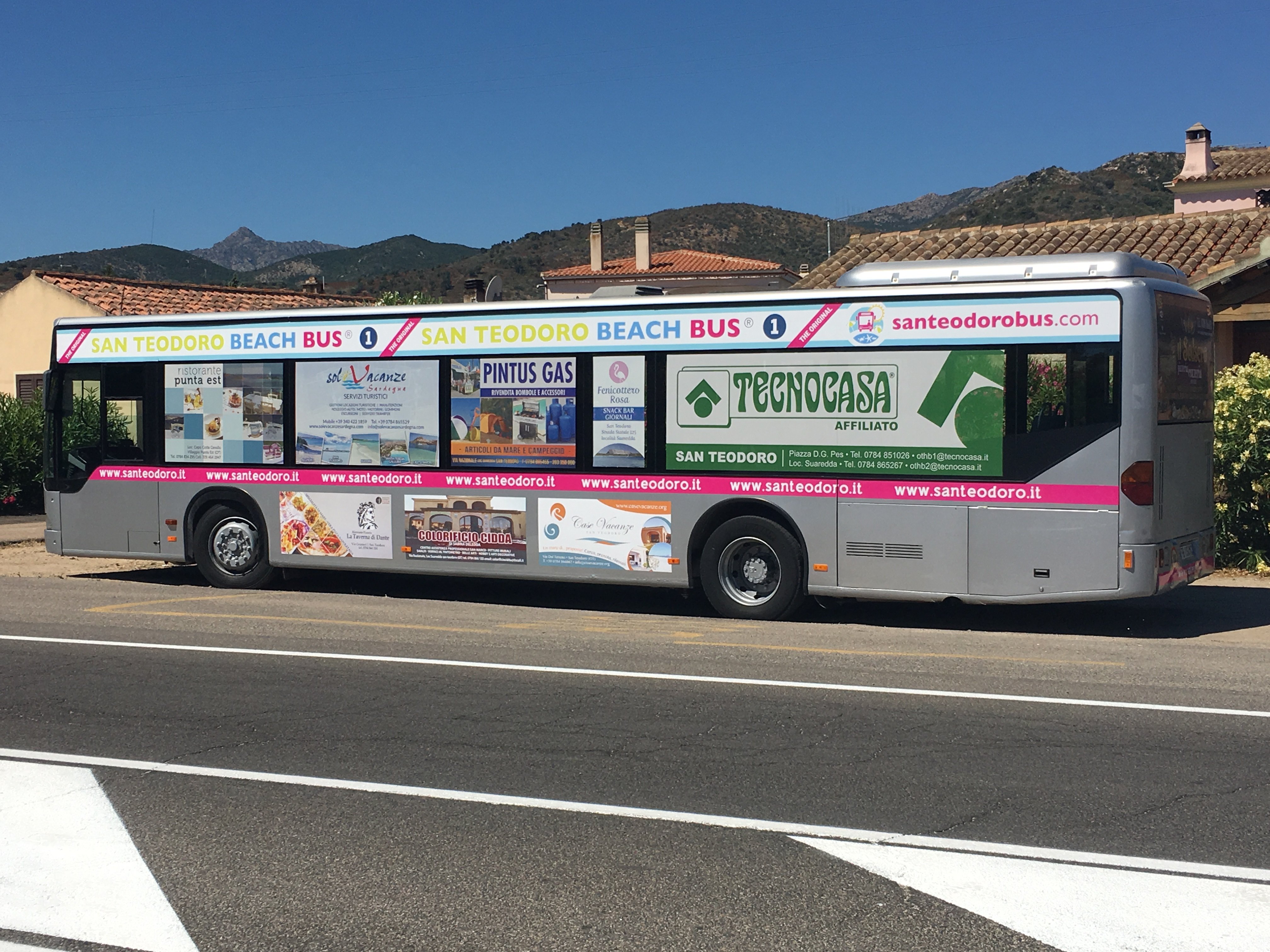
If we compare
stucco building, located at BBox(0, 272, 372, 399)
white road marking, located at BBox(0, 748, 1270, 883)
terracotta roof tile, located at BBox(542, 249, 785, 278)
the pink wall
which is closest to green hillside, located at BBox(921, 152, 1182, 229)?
terracotta roof tile, located at BBox(542, 249, 785, 278)

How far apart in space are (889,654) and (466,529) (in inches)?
189

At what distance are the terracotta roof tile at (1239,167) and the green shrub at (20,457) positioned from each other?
36932 millimetres

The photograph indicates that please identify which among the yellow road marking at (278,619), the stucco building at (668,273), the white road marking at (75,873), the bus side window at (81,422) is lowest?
the yellow road marking at (278,619)

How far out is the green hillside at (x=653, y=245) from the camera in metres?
92.3

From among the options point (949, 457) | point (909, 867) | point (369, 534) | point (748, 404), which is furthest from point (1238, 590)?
point (909, 867)

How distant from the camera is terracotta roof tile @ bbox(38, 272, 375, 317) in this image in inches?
1185

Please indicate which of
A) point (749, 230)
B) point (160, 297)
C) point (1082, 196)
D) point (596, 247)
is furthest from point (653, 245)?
point (160, 297)

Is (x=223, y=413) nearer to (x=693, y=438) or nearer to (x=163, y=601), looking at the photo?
(x=163, y=601)

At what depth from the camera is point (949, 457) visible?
36.4 ft

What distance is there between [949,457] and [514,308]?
4401 mm

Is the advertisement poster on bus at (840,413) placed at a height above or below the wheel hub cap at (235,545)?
above

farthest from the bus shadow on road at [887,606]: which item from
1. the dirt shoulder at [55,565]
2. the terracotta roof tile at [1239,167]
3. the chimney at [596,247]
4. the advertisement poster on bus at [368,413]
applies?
the chimney at [596,247]

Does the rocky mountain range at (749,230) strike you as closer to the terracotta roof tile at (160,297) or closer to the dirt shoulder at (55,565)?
the terracotta roof tile at (160,297)

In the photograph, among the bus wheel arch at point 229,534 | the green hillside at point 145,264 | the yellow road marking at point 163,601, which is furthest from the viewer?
the green hillside at point 145,264
